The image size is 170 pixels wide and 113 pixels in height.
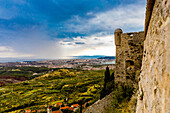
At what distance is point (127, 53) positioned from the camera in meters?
7.82

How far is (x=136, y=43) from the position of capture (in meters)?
7.11

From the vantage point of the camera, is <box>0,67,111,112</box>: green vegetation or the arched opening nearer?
the arched opening

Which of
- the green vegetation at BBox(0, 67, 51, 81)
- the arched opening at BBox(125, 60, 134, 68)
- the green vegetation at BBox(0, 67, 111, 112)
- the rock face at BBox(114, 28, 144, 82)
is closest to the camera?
the rock face at BBox(114, 28, 144, 82)

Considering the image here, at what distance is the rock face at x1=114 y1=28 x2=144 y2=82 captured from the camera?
6.97 m

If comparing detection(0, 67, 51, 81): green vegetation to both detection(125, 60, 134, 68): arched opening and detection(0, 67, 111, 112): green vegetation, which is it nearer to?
detection(0, 67, 111, 112): green vegetation

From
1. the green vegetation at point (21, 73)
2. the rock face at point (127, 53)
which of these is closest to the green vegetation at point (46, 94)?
the rock face at point (127, 53)

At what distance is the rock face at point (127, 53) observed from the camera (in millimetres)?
6969

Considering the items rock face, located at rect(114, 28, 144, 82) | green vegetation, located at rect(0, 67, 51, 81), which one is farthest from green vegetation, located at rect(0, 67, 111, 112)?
green vegetation, located at rect(0, 67, 51, 81)

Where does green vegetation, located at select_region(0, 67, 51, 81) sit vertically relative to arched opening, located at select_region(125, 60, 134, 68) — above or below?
below

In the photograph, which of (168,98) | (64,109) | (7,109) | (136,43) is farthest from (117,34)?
(7,109)

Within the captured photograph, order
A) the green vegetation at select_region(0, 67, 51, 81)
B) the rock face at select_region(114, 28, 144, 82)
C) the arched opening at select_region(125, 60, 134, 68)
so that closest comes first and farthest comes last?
the rock face at select_region(114, 28, 144, 82), the arched opening at select_region(125, 60, 134, 68), the green vegetation at select_region(0, 67, 51, 81)

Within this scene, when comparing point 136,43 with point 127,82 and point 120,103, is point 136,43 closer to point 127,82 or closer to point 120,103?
point 127,82

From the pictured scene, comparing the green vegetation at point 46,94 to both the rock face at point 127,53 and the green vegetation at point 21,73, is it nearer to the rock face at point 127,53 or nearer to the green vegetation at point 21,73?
the rock face at point 127,53

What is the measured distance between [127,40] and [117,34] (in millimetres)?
1126
